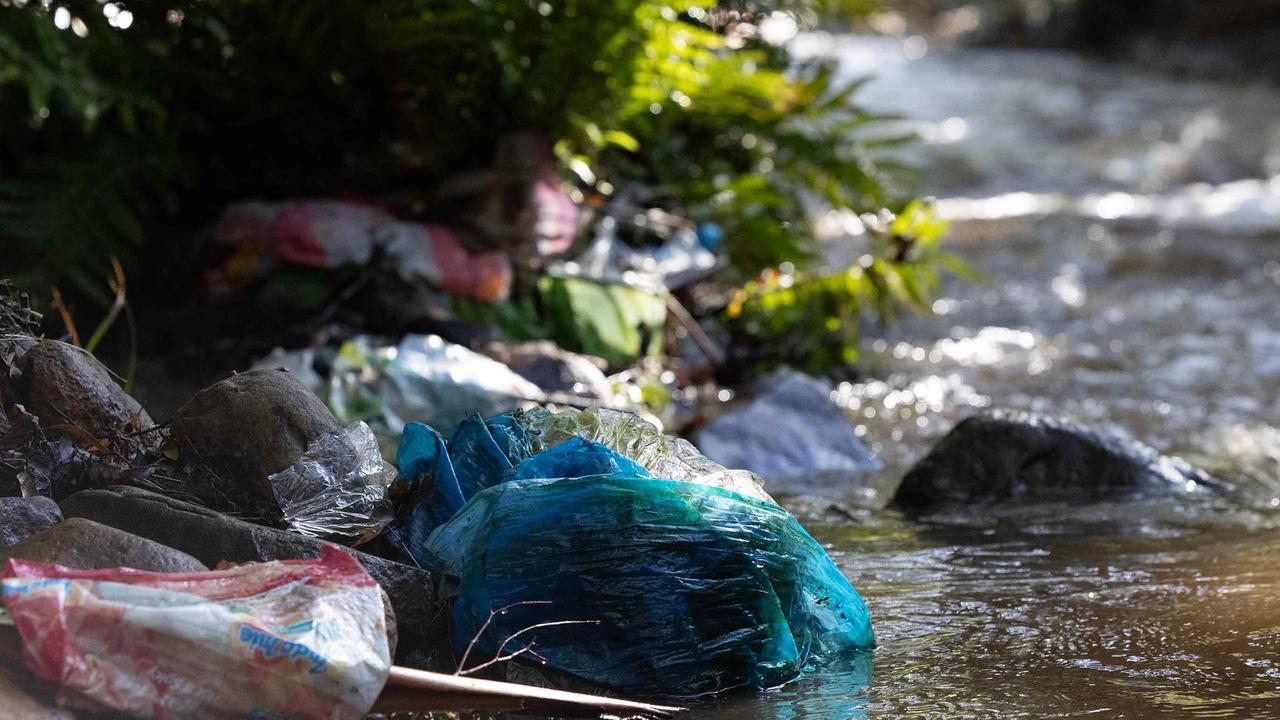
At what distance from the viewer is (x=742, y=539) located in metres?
2.27

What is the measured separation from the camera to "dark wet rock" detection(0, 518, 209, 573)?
2.06 meters

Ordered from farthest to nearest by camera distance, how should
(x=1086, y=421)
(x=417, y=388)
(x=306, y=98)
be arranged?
(x=306, y=98) < (x=1086, y=421) < (x=417, y=388)

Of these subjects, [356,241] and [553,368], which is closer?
[553,368]

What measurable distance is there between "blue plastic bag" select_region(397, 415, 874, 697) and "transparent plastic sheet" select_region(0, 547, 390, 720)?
0.34 m

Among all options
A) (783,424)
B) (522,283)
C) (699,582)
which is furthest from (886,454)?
(699,582)

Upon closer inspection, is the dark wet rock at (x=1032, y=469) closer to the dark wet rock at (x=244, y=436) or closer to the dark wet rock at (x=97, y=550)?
the dark wet rock at (x=244, y=436)

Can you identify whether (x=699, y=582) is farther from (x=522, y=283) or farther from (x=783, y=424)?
(x=522, y=283)

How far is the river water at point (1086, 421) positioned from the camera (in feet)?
7.54

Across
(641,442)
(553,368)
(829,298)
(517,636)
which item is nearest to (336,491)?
(517,636)

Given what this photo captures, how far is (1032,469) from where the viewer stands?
3.78 metres

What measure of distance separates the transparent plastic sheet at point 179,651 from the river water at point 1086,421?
602mm

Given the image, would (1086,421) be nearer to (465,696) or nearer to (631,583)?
(631,583)

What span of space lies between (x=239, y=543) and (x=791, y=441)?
230cm

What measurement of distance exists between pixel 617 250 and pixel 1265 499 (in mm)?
2440
